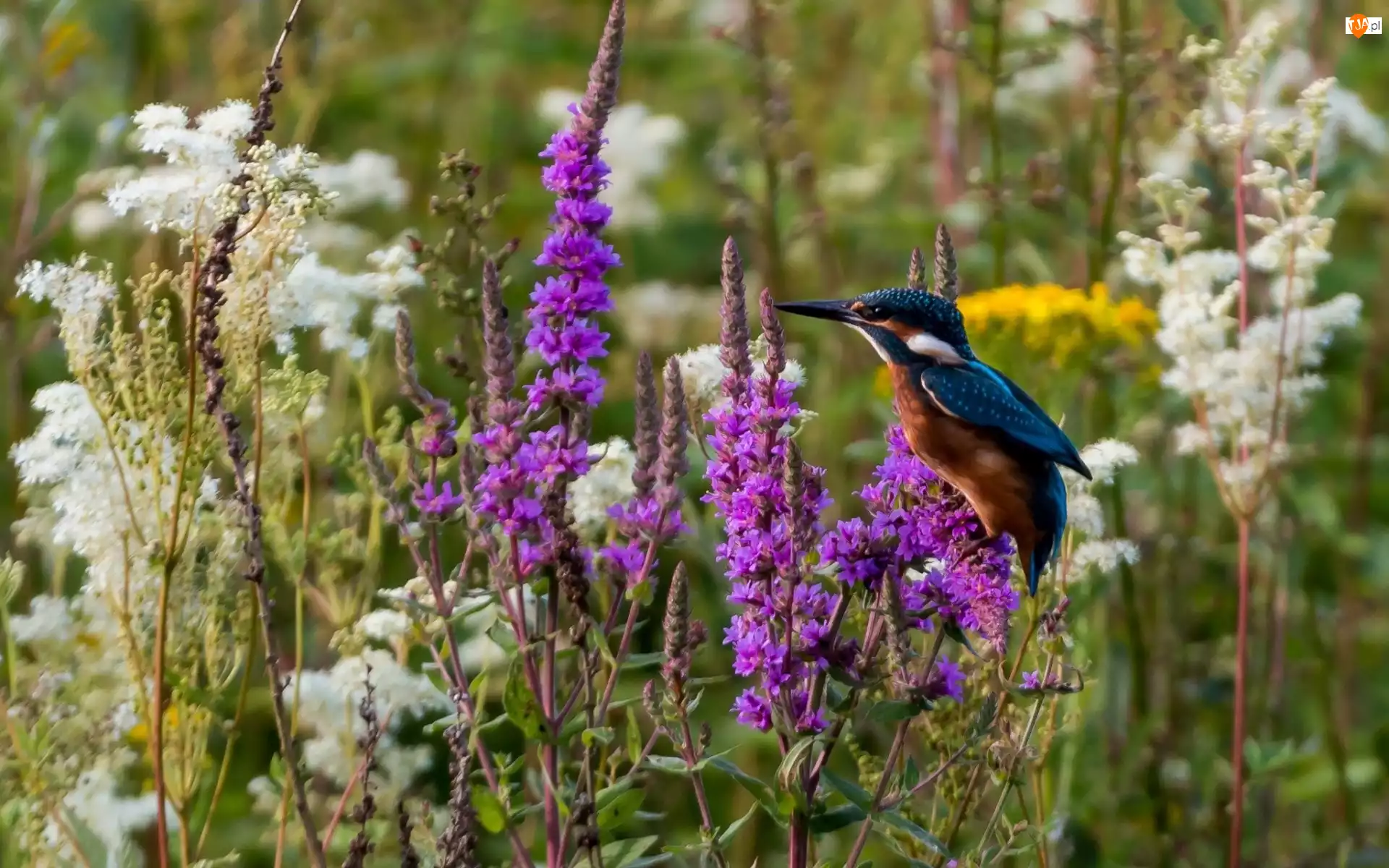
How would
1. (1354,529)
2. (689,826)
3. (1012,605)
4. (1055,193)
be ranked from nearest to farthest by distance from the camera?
(1012,605), (1055,193), (689,826), (1354,529)

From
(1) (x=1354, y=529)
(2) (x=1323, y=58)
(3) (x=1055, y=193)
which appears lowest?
(1) (x=1354, y=529)

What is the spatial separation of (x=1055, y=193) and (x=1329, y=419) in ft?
6.17

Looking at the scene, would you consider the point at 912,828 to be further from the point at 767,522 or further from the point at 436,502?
the point at 436,502

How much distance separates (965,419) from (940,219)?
91.6 inches

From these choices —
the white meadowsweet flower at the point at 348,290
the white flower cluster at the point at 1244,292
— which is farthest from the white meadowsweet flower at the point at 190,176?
the white flower cluster at the point at 1244,292

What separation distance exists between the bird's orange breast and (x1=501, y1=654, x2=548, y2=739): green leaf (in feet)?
1.76

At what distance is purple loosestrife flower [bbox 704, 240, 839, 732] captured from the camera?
Result: 5.89ft

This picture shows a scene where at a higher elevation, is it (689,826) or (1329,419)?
(1329,419)

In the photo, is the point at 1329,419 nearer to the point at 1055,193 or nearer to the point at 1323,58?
the point at 1323,58

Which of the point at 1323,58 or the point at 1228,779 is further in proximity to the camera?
the point at 1323,58

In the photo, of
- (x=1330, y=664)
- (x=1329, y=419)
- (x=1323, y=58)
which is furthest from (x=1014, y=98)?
(x=1330, y=664)

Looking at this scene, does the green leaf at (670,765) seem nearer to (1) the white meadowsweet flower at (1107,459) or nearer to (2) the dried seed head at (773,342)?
(2) the dried seed head at (773,342)

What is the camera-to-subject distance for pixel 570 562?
75.0 inches

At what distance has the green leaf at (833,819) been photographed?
1.93 meters
